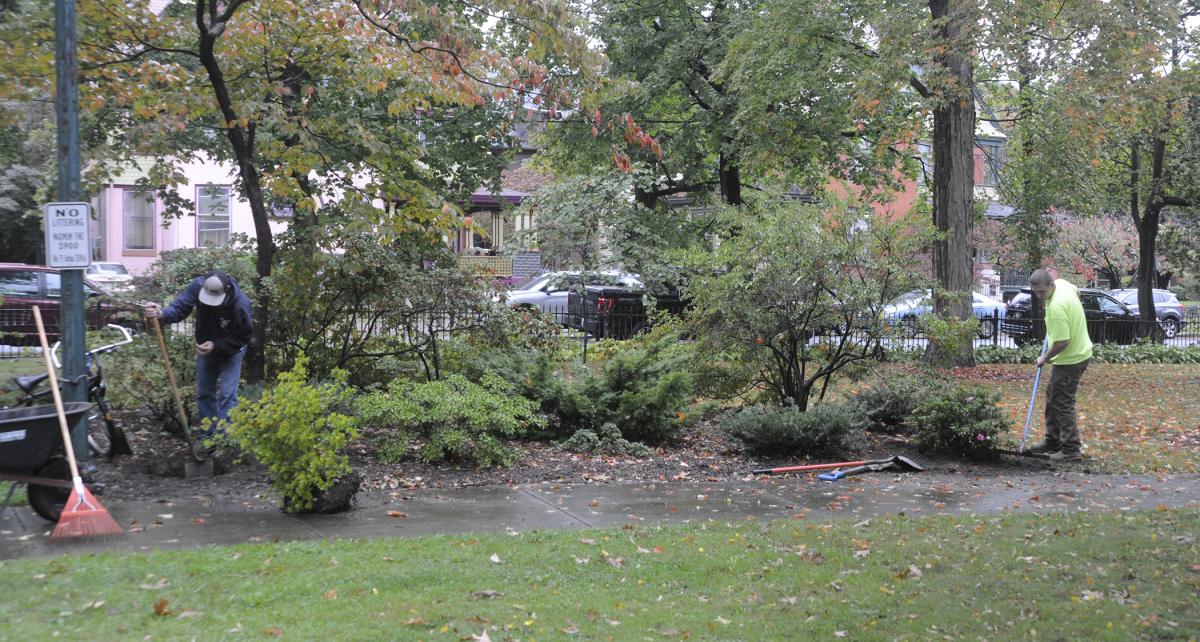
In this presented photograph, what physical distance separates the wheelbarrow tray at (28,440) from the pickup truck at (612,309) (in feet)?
26.6

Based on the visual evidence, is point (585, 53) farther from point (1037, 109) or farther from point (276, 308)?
point (1037, 109)

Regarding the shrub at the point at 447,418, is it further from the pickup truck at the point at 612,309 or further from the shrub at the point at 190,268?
the pickup truck at the point at 612,309

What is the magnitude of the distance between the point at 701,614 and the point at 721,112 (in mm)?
17390

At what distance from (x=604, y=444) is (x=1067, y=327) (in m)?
4.75

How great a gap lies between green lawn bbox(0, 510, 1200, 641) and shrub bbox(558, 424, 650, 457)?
122 inches

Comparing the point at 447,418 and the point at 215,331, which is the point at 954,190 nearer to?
the point at 447,418

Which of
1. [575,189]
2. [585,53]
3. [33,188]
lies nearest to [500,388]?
[585,53]

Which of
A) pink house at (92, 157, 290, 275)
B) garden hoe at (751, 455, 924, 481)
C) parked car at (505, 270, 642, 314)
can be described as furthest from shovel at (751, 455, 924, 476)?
pink house at (92, 157, 290, 275)

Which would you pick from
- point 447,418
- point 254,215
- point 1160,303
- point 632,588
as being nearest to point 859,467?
point 447,418

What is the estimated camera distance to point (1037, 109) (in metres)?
20.0

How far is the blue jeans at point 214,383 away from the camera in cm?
827

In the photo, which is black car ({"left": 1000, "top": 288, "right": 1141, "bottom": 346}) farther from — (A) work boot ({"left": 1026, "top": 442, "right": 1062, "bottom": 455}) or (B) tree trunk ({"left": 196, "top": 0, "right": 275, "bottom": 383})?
(B) tree trunk ({"left": 196, "top": 0, "right": 275, "bottom": 383})

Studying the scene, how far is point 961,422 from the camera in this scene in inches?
380

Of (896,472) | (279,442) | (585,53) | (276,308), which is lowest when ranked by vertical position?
(896,472)
